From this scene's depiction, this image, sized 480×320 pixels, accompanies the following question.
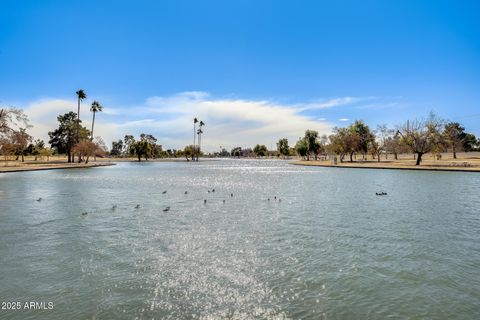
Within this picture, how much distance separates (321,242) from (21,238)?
42.0 ft

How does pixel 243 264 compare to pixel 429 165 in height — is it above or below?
below

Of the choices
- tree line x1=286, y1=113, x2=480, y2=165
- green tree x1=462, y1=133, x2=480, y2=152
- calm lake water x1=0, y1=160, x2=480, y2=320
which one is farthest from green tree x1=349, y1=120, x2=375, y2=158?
calm lake water x1=0, y1=160, x2=480, y2=320

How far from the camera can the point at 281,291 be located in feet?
27.2

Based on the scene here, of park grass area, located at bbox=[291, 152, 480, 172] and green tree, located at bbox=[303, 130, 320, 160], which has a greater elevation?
green tree, located at bbox=[303, 130, 320, 160]

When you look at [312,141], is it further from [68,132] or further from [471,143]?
[68,132]

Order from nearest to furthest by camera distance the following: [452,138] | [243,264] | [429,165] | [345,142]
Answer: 1. [243,264]
2. [429,165]
3. [452,138]
4. [345,142]

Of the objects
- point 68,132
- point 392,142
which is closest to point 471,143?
point 392,142

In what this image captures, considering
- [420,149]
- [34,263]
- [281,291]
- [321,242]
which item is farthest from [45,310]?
[420,149]

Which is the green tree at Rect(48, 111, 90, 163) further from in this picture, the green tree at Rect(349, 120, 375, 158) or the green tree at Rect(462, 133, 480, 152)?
the green tree at Rect(462, 133, 480, 152)

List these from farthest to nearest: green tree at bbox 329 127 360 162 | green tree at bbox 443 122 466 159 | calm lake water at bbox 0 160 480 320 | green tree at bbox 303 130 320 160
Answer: green tree at bbox 303 130 320 160, green tree at bbox 329 127 360 162, green tree at bbox 443 122 466 159, calm lake water at bbox 0 160 480 320

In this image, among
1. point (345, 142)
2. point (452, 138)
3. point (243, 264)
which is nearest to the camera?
point (243, 264)

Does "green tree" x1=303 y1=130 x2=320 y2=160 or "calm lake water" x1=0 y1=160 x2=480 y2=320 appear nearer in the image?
"calm lake water" x1=0 y1=160 x2=480 y2=320

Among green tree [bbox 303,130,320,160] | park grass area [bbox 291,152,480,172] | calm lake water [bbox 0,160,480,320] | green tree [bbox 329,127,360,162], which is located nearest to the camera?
calm lake water [bbox 0,160,480,320]

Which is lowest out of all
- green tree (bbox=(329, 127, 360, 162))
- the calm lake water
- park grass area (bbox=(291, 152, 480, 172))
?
the calm lake water
